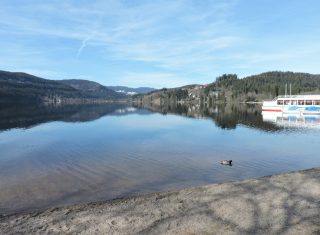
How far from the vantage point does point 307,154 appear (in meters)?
45.8

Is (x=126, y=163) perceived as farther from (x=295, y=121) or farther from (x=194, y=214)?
(x=295, y=121)

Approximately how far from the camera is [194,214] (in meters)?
19.5

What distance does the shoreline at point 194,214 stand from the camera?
1733cm

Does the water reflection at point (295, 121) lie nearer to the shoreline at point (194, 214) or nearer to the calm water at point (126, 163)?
the calm water at point (126, 163)

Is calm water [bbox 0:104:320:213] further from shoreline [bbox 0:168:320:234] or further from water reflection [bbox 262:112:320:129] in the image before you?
water reflection [bbox 262:112:320:129]

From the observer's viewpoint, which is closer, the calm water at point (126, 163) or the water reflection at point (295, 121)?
the calm water at point (126, 163)

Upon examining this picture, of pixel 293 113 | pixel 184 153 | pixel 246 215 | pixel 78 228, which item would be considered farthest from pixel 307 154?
pixel 293 113

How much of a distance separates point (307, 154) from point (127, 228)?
34.5 m

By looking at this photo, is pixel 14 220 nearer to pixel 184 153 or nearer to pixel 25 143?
pixel 184 153

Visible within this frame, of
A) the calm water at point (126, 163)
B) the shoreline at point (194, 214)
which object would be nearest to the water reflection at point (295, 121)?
the calm water at point (126, 163)

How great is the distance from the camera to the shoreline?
1733 cm

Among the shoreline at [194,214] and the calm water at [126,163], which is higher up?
the shoreline at [194,214]

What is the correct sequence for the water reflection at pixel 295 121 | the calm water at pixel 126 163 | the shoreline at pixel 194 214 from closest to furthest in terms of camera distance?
the shoreline at pixel 194 214, the calm water at pixel 126 163, the water reflection at pixel 295 121

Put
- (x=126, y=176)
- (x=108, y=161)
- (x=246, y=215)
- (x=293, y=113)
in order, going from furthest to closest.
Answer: (x=293, y=113)
(x=108, y=161)
(x=126, y=176)
(x=246, y=215)
